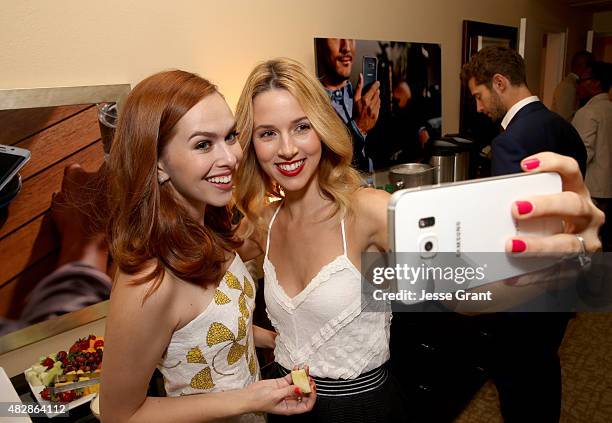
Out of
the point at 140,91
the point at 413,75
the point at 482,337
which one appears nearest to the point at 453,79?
the point at 413,75

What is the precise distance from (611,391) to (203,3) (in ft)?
9.49

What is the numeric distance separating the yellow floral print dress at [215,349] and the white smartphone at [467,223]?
1.55 ft

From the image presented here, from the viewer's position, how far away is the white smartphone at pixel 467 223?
0.72 metres

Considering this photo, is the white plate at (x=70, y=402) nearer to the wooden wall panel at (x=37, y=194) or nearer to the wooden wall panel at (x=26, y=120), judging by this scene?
the wooden wall panel at (x=37, y=194)

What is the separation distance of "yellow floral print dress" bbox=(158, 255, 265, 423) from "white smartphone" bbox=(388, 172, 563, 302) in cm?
47

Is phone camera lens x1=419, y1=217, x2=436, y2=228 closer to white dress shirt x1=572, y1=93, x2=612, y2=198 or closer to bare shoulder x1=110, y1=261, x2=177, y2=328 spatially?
bare shoulder x1=110, y1=261, x2=177, y2=328

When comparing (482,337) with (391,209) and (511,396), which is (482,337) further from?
(391,209)

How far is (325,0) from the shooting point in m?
2.12

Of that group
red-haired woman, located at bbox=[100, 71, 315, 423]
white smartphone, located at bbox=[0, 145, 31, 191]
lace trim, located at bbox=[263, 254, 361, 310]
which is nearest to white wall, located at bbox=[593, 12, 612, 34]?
lace trim, located at bbox=[263, 254, 361, 310]

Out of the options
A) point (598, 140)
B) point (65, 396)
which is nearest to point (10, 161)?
point (65, 396)

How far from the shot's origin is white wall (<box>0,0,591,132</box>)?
1.20 meters

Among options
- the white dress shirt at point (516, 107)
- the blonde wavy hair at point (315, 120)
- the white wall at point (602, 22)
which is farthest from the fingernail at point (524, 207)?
the white wall at point (602, 22)

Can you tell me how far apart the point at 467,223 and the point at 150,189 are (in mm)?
656

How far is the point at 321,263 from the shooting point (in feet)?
3.86
